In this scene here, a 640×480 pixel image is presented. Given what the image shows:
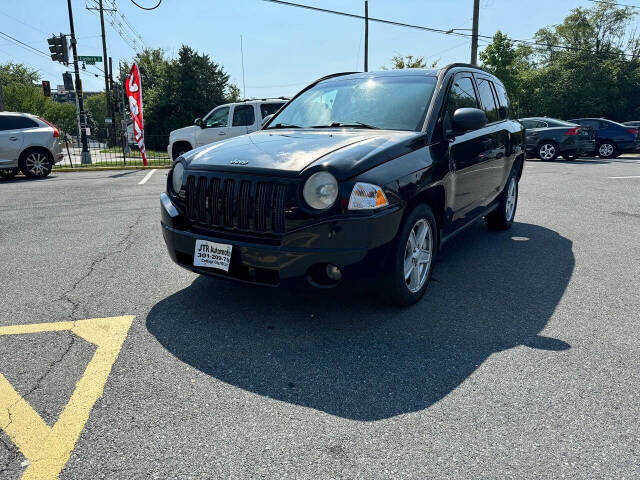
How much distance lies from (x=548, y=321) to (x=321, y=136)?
6.91 feet

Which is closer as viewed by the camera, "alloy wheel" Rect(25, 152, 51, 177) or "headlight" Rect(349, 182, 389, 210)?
"headlight" Rect(349, 182, 389, 210)

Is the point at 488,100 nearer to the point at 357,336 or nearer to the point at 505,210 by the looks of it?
the point at 505,210

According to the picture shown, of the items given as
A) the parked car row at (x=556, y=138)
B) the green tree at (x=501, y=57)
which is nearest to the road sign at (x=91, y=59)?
the parked car row at (x=556, y=138)

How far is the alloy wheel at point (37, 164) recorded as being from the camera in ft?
41.9

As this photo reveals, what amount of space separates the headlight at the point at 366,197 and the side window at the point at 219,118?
40.1 ft

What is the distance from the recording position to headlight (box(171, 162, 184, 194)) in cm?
362

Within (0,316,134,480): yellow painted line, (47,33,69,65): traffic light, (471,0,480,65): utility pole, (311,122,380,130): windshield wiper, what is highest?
(471,0,480,65): utility pole

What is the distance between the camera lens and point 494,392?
2.55 metres

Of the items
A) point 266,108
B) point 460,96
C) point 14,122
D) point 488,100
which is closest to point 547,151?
point 266,108

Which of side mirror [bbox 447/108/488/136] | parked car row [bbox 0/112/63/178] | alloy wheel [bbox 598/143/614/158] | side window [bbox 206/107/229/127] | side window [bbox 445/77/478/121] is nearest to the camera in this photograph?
side mirror [bbox 447/108/488/136]

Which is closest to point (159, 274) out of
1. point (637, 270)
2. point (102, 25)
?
point (637, 270)

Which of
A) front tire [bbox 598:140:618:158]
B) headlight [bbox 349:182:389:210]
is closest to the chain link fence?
headlight [bbox 349:182:389:210]

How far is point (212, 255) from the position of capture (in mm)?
3273

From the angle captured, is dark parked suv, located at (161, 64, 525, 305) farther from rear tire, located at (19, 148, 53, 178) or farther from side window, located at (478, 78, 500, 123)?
rear tire, located at (19, 148, 53, 178)
